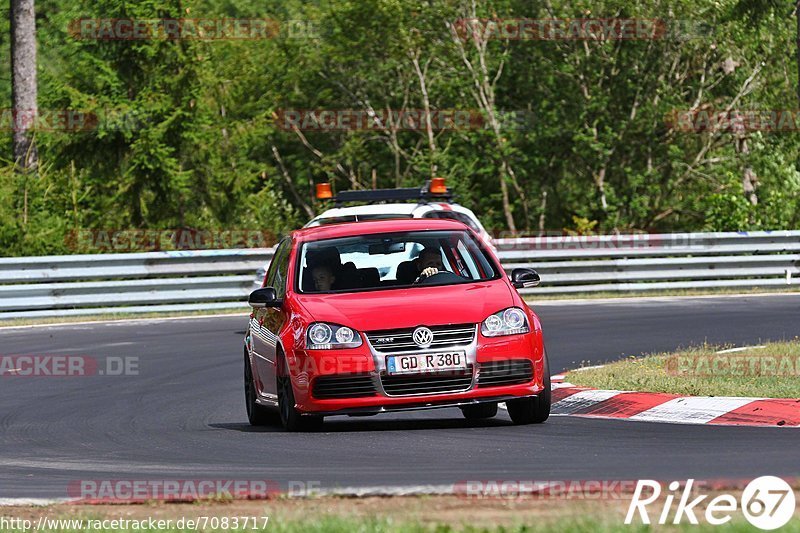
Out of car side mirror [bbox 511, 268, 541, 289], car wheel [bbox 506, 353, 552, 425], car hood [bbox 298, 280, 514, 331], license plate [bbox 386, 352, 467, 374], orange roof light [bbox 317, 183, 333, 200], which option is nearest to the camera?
license plate [bbox 386, 352, 467, 374]

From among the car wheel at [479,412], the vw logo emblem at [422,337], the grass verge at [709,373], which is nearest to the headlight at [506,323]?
the vw logo emblem at [422,337]

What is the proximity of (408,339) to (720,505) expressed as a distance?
4.00 meters

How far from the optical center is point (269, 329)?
11.9 m

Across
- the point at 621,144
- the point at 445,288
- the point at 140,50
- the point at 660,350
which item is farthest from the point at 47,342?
the point at 621,144

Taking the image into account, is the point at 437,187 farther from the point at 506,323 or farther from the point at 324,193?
the point at 506,323

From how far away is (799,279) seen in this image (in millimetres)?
26828

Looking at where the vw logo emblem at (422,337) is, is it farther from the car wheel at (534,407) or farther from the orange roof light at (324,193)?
the orange roof light at (324,193)

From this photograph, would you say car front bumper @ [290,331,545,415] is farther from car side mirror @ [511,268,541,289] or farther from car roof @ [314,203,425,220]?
car roof @ [314,203,425,220]

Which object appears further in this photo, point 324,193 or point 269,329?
point 324,193

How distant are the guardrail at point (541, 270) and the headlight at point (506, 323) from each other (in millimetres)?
15086

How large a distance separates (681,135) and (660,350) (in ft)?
66.3

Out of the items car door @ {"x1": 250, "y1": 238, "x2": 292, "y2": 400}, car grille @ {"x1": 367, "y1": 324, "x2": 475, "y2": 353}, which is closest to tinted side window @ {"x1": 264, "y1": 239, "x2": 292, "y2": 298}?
car door @ {"x1": 250, "y1": 238, "x2": 292, "y2": 400}

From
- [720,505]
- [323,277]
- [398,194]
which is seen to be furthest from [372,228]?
[398,194]

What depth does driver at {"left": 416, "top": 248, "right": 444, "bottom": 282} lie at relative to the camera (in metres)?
12.0
